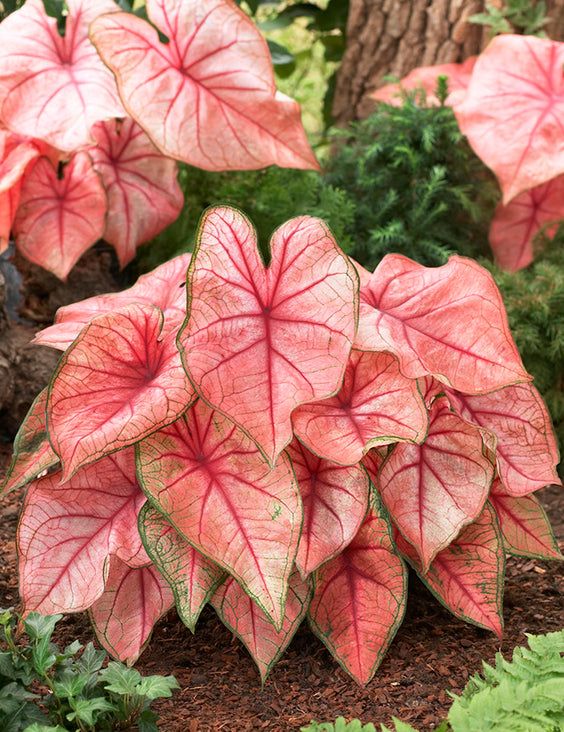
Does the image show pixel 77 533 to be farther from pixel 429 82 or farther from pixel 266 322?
pixel 429 82

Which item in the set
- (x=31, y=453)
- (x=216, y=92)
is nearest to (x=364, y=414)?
(x=31, y=453)

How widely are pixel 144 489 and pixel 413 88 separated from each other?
2186 millimetres

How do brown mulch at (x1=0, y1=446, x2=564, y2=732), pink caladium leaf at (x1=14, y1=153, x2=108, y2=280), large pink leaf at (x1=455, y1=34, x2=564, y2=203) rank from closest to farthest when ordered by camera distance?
brown mulch at (x1=0, y1=446, x2=564, y2=732) < pink caladium leaf at (x1=14, y1=153, x2=108, y2=280) < large pink leaf at (x1=455, y1=34, x2=564, y2=203)

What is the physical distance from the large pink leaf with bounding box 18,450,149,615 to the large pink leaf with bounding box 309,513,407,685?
0.37m

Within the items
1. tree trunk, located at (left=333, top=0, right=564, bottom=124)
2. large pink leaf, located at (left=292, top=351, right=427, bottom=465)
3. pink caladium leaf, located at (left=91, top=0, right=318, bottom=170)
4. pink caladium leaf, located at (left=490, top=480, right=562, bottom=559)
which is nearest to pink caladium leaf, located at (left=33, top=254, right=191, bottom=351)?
large pink leaf, located at (left=292, top=351, right=427, bottom=465)

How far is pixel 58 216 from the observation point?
2715 millimetres

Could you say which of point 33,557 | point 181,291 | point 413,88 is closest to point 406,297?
point 181,291

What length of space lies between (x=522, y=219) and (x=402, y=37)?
906 mm

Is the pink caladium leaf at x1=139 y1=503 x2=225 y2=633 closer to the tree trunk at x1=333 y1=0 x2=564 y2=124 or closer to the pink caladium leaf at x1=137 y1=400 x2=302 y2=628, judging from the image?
the pink caladium leaf at x1=137 y1=400 x2=302 y2=628

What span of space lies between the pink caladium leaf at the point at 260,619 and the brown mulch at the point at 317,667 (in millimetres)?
91

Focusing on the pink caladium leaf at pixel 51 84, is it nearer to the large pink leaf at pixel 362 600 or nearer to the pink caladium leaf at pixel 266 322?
the pink caladium leaf at pixel 266 322

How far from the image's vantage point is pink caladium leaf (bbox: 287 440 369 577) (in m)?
1.72

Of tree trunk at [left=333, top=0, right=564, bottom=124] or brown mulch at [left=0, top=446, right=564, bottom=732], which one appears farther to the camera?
tree trunk at [left=333, top=0, right=564, bottom=124]

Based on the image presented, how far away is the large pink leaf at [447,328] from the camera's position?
175 cm
